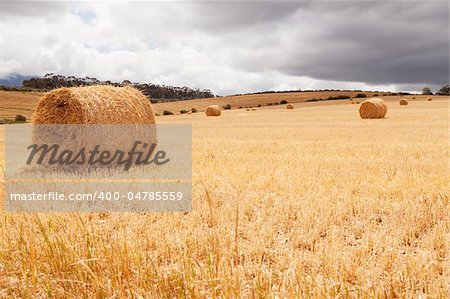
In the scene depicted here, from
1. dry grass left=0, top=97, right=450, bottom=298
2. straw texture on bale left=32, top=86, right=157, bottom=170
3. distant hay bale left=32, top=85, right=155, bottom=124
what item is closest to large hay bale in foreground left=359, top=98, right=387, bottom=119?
dry grass left=0, top=97, right=450, bottom=298

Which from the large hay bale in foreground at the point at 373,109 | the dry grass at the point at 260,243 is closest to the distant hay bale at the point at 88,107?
the dry grass at the point at 260,243

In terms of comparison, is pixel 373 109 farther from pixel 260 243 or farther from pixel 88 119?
pixel 260 243

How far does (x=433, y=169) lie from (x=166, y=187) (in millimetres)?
6062

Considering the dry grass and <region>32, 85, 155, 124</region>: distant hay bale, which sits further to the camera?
<region>32, 85, 155, 124</region>: distant hay bale

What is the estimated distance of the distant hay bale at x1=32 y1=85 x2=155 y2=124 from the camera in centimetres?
1051

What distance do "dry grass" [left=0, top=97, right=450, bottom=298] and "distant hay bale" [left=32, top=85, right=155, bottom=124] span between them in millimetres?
3936

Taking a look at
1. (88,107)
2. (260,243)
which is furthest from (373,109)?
(260,243)

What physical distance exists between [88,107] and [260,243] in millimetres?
7783

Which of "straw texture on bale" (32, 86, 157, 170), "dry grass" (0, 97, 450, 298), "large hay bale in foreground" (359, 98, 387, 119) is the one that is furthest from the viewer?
"large hay bale in foreground" (359, 98, 387, 119)

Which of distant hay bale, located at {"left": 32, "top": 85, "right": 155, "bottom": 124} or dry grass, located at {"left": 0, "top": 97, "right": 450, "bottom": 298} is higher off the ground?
distant hay bale, located at {"left": 32, "top": 85, "right": 155, "bottom": 124}

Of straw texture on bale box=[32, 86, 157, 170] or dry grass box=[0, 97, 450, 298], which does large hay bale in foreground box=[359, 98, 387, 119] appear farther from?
straw texture on bale box=[32, 86, 157, 170]

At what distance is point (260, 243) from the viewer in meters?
4.32

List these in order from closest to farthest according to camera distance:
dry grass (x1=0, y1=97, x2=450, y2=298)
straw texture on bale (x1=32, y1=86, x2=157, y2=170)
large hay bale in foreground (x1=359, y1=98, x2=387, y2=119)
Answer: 1. dry grass (x1=0, y1=97, x2=450, y2=298)
2. straw texture on bale (x1=32, y1=86, x2=157, y2=170)
3. large hay bale in foreground (x1=359, y1=98, x2=387, y2=119)

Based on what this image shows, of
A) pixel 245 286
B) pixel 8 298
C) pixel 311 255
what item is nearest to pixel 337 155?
pixel 311 255
